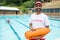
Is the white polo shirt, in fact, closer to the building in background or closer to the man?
the man

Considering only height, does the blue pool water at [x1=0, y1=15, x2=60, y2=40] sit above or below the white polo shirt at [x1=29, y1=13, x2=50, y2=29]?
below

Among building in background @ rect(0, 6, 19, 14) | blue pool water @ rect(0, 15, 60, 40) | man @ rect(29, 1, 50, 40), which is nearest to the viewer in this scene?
man @ rect(29, 1, 50, 40)

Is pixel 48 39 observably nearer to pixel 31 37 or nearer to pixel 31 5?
pixel 31 37

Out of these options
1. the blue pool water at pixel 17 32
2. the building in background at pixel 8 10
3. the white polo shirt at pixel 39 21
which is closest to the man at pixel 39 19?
the white polo shirt at pixel 39 21

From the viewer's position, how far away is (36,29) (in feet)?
10.3

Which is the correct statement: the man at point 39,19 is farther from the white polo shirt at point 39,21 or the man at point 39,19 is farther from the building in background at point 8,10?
the building in background at point 8,10

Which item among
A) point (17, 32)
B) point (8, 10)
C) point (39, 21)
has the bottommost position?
point (8, 10)

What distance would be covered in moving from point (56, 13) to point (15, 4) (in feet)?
68.6

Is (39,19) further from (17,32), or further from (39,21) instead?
(17,32)

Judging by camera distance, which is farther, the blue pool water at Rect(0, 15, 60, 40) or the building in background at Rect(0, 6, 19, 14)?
the building in background at Rect(0, 6, 19, 14)

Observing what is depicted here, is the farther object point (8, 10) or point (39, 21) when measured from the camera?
point (8, 10)

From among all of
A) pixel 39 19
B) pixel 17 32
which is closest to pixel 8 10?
pixel 17 32

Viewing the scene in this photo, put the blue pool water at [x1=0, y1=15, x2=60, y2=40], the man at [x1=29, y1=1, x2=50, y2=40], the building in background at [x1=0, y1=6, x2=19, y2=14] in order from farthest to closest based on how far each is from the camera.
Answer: the building in background at [x1=0, y1=6, x2=19, y2=14]
the blue pool water at [x1=0, y1=15, x2=60, y2=40]
the man at [x1=29, y1=1, x2=50, y2=40]

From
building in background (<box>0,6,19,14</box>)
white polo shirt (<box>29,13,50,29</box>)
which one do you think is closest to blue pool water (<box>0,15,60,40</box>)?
white polo shirt (<box>29,13,50,29</box>)
